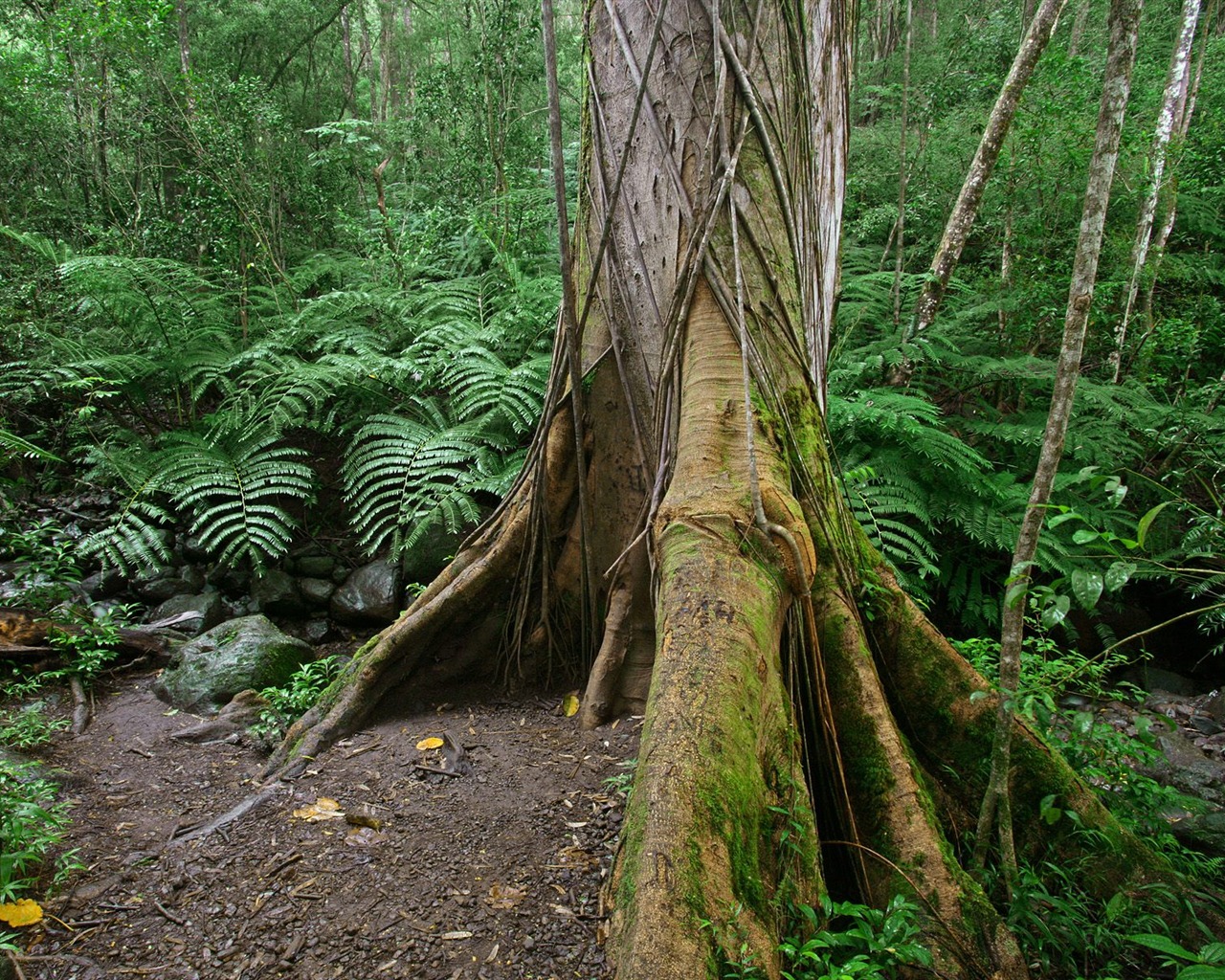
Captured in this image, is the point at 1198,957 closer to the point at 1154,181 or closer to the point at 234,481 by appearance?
the point at 234,481

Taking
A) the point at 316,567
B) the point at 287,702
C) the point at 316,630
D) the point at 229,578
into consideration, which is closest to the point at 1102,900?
the point at 287,702

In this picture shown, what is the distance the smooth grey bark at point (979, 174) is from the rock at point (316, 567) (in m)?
5.07

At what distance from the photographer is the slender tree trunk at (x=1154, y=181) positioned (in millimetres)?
6184

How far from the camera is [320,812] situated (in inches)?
103

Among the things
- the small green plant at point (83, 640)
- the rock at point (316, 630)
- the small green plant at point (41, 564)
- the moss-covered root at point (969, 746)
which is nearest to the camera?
the moss-covered root at point (969, 746)

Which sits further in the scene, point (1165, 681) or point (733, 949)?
point (1165, 681)

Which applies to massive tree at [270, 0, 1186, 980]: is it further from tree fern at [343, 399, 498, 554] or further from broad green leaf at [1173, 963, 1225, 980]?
tree fern at [343, 399, 498, 554]

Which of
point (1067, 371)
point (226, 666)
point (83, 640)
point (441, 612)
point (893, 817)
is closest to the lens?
point (1067, 371)

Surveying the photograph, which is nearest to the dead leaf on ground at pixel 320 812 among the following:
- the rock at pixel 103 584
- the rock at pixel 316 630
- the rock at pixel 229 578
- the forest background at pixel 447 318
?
the forest background at pixel 447 318

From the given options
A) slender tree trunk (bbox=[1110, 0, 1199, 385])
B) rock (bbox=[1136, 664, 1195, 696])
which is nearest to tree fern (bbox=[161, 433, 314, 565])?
rock (bbox=[1136, 664, 1195, 696])

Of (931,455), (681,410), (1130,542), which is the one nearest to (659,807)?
(1130,542)

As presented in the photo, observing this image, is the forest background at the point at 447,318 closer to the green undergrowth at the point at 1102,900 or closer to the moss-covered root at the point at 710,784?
the green undergrowth at the point at 1102,900

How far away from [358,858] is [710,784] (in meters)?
1.28

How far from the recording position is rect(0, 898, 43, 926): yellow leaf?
2037 mm
